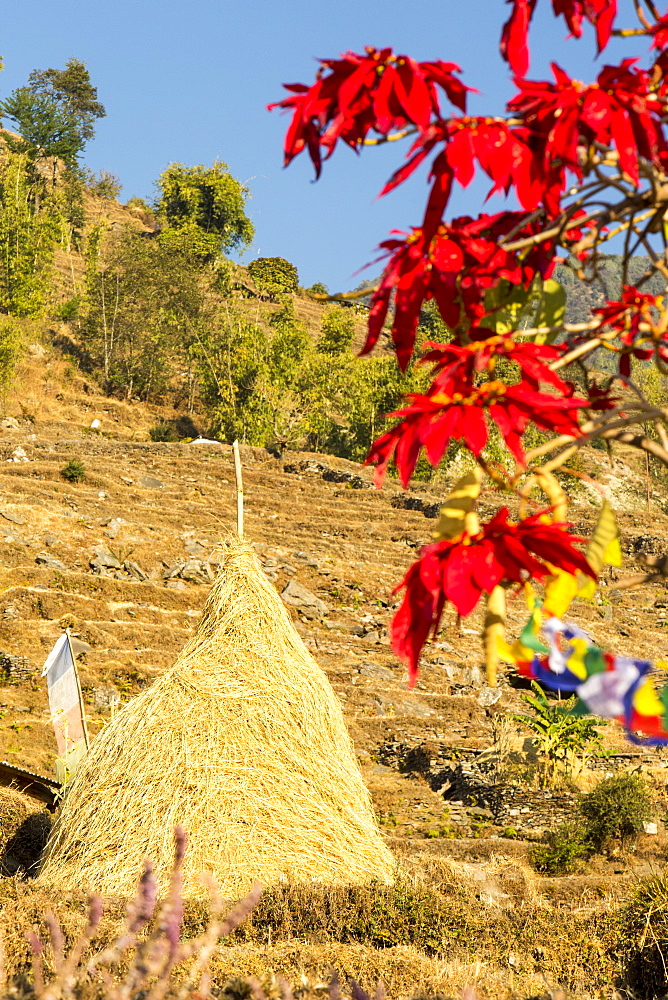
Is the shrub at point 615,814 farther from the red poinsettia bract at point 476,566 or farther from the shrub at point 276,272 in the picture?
the shrub at point 276,272

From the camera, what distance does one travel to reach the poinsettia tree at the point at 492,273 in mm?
1520

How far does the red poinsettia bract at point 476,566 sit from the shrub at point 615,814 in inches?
291

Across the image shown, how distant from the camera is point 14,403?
117 feet

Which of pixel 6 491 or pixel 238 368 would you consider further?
pixel 238 368

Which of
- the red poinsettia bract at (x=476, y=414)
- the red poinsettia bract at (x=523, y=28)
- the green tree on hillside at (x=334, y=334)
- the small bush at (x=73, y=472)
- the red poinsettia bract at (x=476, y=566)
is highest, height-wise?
the green tree on hillside at (x=334, y=334)

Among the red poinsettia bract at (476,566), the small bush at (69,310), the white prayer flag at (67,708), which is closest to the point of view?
the red poinsettia bract at (476,566)

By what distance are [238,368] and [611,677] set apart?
38.7m

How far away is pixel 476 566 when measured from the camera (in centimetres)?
147

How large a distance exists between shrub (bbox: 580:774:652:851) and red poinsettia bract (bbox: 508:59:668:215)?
749 cm

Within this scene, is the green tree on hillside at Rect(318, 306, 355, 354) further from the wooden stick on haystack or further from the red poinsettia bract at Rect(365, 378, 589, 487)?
the red poinsettia bract at Rect(365, 378, 589, 487)

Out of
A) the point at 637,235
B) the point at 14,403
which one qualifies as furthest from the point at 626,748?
the point at 14,403

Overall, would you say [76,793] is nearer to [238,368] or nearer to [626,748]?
[626,748]

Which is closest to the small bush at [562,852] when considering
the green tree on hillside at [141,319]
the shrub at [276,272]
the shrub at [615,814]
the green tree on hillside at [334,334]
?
the shrub at [615,814]

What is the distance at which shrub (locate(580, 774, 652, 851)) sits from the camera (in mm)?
8164
